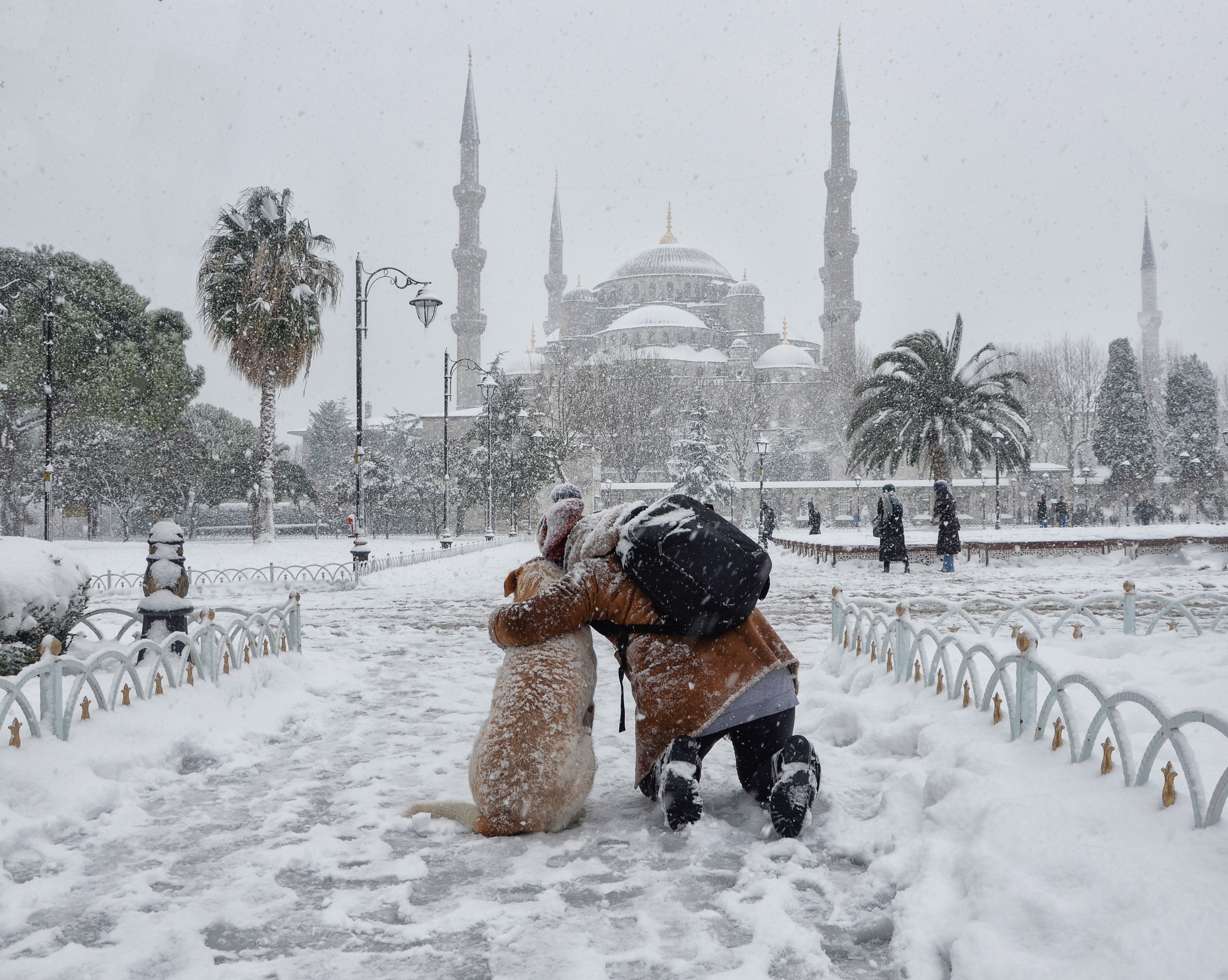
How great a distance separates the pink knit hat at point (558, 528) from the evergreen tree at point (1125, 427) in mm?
48198

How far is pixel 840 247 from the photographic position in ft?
204

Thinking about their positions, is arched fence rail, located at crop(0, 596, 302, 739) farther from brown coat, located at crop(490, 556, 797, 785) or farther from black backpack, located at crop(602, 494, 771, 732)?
black backpack, located at crop(602, 494, 771, 732)

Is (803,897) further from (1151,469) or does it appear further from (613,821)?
(1151,469)

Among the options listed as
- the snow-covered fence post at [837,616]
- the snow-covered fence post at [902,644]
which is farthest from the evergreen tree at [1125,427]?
the snow-covered fence post at [902,644]

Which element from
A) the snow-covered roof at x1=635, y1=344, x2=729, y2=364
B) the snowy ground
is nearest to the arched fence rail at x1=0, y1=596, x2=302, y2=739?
the snowy ground

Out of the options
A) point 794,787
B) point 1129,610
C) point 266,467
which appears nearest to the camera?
point 794,787

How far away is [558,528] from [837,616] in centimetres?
417

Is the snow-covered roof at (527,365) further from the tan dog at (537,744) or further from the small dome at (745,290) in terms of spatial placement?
the tan dog at (537,744)

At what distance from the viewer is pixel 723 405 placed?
195ft

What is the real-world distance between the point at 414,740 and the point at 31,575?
8.85ft

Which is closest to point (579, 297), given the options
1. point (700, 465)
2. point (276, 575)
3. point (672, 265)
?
point (672, 265)

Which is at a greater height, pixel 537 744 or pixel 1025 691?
pixel 1025 691

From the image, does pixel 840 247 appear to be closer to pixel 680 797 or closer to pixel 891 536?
pixel 891 536

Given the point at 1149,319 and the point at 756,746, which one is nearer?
the point at 756,746
